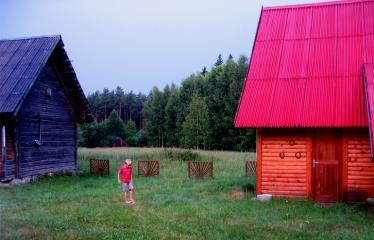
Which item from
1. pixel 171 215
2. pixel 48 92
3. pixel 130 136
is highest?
pixel 48 92

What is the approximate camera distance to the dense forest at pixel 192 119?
173 feet

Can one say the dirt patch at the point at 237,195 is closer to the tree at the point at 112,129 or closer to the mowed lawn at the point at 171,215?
the mowed lawn at the point at 171,215

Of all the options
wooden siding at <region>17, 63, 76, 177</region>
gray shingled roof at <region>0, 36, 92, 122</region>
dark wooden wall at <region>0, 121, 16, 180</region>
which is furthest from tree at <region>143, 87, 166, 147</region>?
dark wooden wall at <region>0, 121, 16, 180</region>

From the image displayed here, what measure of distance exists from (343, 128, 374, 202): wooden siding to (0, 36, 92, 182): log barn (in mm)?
11695

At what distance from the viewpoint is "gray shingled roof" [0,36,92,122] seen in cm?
1767

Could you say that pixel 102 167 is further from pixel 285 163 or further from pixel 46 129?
pixel 285 163

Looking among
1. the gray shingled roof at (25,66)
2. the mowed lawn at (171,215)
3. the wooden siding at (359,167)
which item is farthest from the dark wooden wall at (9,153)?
the wooden siding at (359,167)

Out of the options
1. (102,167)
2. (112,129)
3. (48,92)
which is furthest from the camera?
(112,129)

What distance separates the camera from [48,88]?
69.5 feet

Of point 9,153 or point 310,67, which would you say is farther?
point 9,153

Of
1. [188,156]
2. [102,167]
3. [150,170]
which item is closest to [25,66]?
[102,167]

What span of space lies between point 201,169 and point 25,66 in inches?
348

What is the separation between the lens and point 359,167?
524 inches

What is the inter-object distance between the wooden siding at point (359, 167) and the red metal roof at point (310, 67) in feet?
2.61
